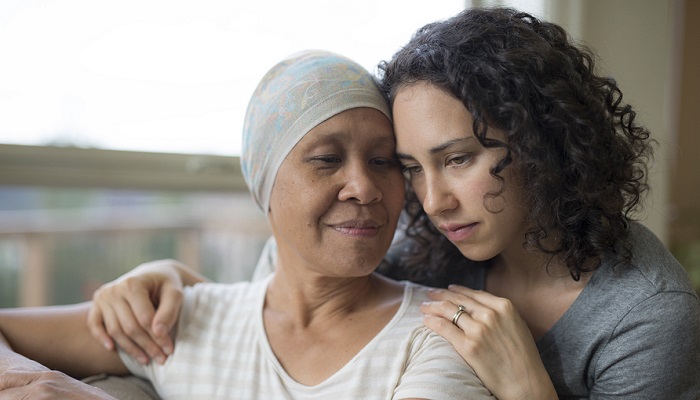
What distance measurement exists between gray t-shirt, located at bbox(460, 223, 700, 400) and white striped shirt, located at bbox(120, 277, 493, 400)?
27 cm

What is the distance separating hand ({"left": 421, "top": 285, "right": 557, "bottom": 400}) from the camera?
124 cm

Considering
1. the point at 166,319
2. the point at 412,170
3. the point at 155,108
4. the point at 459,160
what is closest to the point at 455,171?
the point at 459,160

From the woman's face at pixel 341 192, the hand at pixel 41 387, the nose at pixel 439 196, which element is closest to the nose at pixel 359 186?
the woman's face at pixel 341 192

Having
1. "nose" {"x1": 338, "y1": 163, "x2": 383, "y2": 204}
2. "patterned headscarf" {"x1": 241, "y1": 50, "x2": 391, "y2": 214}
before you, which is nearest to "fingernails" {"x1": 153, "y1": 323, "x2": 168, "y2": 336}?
"patterned headscarf" {"x1": 241, "y1": 50, "x2": 391, "y2": 214}

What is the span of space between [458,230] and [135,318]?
75cm

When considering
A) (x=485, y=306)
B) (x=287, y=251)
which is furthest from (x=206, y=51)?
(x=485, y=306)

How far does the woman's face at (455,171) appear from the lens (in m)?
1.29

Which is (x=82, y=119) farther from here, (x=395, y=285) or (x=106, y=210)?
(x=395, y=285)

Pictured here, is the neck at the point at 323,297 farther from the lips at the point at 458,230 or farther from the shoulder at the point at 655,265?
the shoulder at the point at 655,265

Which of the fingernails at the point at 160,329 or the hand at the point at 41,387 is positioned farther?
the fingernails at the point at 160,329

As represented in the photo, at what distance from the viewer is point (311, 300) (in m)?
1.52

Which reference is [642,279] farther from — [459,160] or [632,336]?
[459,160]

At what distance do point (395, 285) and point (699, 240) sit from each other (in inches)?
101

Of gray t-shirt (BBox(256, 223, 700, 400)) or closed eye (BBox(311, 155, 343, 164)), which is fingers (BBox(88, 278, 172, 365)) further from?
gray t-shirt (BBox(256, 223, 700, 400))
